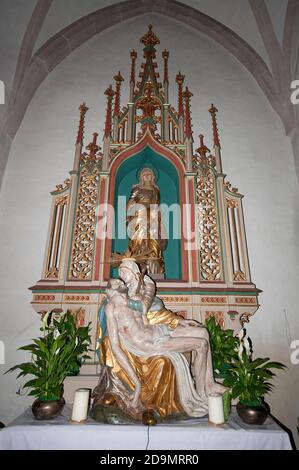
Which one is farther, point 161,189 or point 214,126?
point 161,189

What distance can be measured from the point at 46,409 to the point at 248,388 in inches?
77.8

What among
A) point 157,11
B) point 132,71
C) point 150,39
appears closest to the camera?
point 132,71

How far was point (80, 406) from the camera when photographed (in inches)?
106

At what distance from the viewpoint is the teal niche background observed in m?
5.25

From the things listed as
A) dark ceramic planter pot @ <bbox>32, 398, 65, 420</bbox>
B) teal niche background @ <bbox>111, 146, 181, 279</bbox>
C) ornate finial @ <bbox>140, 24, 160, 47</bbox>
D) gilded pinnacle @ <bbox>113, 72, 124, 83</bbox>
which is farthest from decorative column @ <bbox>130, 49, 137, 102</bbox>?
dark ceramic planter pot @ <bbox>32, 398, 65, 420</bbox>

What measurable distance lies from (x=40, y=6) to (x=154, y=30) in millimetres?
2753

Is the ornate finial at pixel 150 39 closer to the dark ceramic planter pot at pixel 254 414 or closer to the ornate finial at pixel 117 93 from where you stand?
the ornate finial at pixel 117 93

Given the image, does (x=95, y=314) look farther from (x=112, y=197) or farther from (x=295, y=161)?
(x=295, y=161)

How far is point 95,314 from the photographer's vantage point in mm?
4164

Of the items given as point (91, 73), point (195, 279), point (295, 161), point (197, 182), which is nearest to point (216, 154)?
point (197, 182)

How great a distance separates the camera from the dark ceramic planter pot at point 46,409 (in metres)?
2.67

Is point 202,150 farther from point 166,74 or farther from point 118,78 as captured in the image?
point 118,78

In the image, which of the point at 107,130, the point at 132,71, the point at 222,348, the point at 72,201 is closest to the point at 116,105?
the point at 107,130

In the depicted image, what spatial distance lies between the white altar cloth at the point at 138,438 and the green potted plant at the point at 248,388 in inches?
6.9
